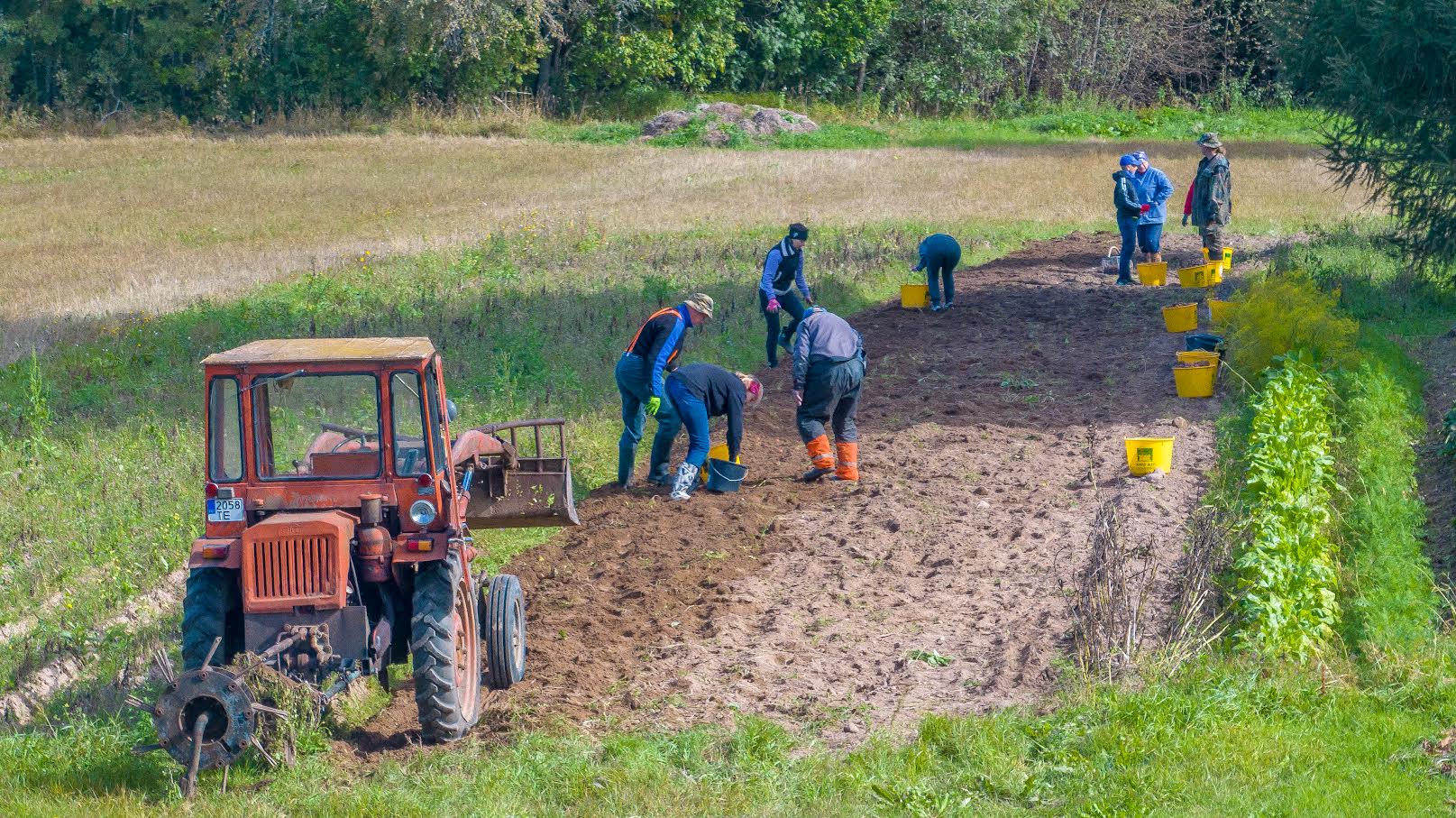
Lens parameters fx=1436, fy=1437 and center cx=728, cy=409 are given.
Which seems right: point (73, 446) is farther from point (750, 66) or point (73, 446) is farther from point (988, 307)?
point (750, 66)

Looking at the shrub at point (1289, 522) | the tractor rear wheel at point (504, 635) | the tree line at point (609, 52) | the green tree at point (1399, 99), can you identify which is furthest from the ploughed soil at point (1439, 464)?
the tree line at point (609, 52)

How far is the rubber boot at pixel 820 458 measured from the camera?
11438 millimetres

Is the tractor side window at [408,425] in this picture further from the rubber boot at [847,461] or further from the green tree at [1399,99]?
the green tree at [1399,99]

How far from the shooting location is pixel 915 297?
17.9m

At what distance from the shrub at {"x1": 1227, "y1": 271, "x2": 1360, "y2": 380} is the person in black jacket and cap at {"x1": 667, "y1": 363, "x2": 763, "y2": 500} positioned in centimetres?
486

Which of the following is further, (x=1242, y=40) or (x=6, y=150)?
(x=1242, y=40)

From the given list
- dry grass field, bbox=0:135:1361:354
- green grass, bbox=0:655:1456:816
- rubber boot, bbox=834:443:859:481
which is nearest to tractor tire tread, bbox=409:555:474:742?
green grass, bbox=0:655:1456:816

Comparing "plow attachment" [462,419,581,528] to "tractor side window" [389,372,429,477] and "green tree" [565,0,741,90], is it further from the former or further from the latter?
"green tree" [565,0,741,90]

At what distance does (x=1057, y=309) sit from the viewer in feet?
58.0

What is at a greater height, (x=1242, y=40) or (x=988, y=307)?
(x=1242, y=40)

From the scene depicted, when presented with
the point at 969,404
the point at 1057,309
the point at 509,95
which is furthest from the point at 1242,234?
the point at 509,95

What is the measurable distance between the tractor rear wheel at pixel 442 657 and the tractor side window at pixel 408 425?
19.3 inches

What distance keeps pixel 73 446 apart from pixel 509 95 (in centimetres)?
3344

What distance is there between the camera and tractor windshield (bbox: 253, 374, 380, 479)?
23.5 feet
